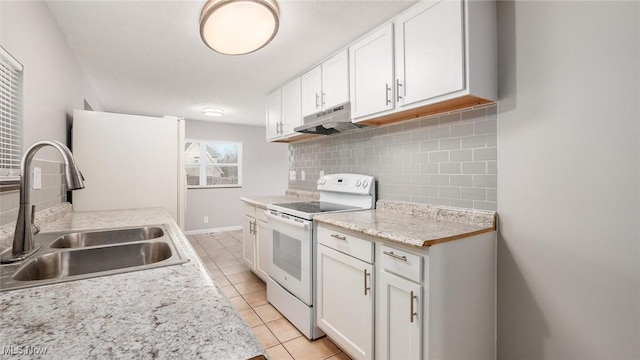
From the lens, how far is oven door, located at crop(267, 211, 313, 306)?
2.07m

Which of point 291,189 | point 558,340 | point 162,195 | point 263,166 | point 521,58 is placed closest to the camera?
point 558,340

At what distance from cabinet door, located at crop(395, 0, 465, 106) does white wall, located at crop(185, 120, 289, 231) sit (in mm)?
4120

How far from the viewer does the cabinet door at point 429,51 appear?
152 centimetres

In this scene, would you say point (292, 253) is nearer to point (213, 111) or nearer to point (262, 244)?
point (262, 244)

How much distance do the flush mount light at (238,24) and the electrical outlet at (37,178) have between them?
48.2 inches

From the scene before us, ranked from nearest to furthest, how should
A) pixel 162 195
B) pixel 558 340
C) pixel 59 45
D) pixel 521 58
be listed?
pixel 558 340 → pixel 521 58 → pixel 59 45 → pixel 162 195

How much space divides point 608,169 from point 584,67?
49 centimetres

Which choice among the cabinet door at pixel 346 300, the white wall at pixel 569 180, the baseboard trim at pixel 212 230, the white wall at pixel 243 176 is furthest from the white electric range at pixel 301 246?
the baseboard trim at pixel 212 230

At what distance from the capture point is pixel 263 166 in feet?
20.6

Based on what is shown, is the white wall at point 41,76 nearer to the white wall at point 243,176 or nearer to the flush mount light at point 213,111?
the flush mount light at point 213,111

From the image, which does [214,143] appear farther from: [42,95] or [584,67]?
[584,67]

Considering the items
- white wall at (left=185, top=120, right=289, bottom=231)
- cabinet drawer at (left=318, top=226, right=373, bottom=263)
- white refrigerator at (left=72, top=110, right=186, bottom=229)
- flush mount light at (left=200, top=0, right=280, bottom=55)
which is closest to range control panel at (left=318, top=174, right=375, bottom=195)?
cabinet drawer at (left=318, top=226, right=373, bottom=263)

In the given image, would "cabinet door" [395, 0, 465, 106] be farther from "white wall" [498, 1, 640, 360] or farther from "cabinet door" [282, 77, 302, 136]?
"cabinet door" [282, 77, 302, 136]

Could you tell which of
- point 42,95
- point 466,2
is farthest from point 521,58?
point 42,95
